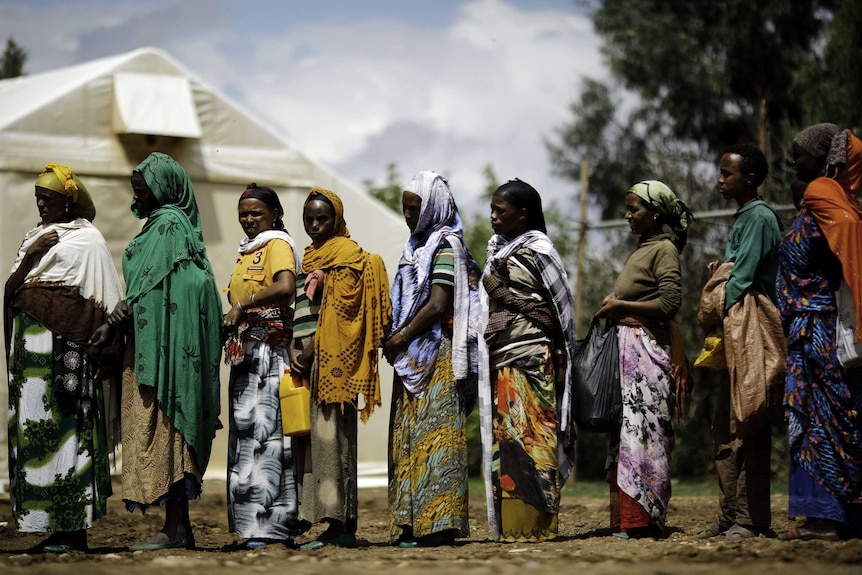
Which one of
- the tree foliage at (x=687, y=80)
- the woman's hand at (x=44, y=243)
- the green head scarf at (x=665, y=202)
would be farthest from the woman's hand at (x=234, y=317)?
the tree foliage at (x=687, y=80)

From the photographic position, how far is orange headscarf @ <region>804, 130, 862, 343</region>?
4.95m

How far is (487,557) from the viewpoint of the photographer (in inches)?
190

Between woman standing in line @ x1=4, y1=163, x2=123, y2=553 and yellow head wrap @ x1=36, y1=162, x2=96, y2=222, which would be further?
yellow head wrap @ x1=36, y1=162, x2=96, y2=222

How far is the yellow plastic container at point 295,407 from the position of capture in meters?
5.39

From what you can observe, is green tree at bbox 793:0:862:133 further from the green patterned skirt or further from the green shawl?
the green patterned skirt

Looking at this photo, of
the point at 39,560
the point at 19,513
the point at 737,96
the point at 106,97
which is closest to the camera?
the point at 39,560

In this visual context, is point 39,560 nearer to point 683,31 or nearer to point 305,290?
point 305,290

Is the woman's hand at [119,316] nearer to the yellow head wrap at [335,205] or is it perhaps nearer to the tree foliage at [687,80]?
the yellow head wrap at [335,205]

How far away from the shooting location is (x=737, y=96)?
64.7 ft

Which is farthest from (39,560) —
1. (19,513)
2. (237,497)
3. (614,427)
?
(614,427)

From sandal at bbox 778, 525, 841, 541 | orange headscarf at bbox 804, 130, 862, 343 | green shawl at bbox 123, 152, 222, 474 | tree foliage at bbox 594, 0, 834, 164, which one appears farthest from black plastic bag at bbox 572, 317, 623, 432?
tree foliage at bbox 594, 0, 834, 164

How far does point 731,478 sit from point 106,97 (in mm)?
6690

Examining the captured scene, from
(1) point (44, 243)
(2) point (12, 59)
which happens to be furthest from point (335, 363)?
(2) point (12, 59)

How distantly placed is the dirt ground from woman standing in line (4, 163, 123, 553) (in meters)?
0.26
